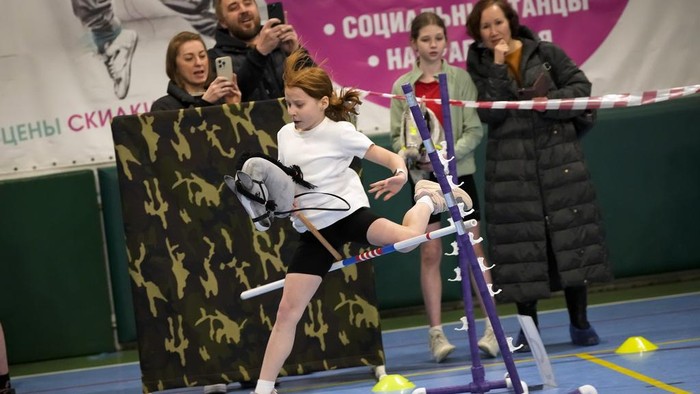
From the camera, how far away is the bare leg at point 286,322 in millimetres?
4867

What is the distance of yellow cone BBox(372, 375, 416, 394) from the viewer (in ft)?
18.1

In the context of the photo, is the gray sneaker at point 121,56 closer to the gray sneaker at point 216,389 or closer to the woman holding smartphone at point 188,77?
the woman holding smartphone at point 188,77

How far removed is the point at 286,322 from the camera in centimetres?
487

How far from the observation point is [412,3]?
27.1 ft

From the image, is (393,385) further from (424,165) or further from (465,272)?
(424,165)

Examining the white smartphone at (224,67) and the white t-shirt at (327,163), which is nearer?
the white t-shirt at (327,163)

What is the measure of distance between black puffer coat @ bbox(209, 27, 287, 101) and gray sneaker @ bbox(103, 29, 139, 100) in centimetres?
170

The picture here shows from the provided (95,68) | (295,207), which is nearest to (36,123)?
(95,68)

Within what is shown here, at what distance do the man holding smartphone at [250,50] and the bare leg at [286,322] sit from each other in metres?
1.74

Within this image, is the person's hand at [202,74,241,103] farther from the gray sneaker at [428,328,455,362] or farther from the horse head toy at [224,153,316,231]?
the gray sneaker at [428,328,455,362]

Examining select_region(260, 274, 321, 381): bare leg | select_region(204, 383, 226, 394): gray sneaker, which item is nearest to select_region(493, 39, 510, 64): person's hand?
select_region(260, 274, 321, 381): bare leg

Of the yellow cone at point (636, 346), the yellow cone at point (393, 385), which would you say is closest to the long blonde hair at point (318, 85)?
the yellow cone at point (393, 385)

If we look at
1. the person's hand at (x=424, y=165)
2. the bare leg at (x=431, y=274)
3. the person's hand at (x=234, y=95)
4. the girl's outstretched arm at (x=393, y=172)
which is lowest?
the bare leg at (x=431, y=274)

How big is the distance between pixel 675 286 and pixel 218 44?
3901 mm
